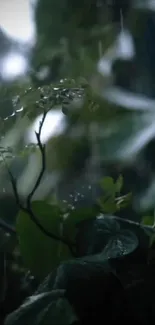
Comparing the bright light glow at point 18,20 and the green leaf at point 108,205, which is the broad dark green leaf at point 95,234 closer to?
the green leaf at point 108,205

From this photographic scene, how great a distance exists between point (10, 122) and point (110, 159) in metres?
0.18

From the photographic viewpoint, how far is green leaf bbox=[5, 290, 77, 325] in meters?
0.56

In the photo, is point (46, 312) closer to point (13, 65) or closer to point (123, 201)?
point (123, 201)

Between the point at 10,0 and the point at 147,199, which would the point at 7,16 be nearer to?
the point at 10,0

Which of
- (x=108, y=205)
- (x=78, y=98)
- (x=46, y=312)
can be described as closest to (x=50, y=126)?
(x=78, y=98)

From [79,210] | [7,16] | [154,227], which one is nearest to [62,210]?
[79,210]

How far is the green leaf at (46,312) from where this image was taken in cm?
56

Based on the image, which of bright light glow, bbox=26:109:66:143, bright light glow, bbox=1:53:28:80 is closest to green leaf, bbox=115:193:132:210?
bright light glow, bbox=26:109:66:143

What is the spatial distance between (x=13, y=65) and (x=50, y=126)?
13 cm

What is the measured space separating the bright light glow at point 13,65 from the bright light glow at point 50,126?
4.2 inches

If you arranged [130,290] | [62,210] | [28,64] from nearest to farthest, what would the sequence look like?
[130,290]
[62,210]
[28,64]

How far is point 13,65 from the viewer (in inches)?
33.6

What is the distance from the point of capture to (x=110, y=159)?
2.74ft

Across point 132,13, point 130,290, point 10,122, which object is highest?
point 132,13
